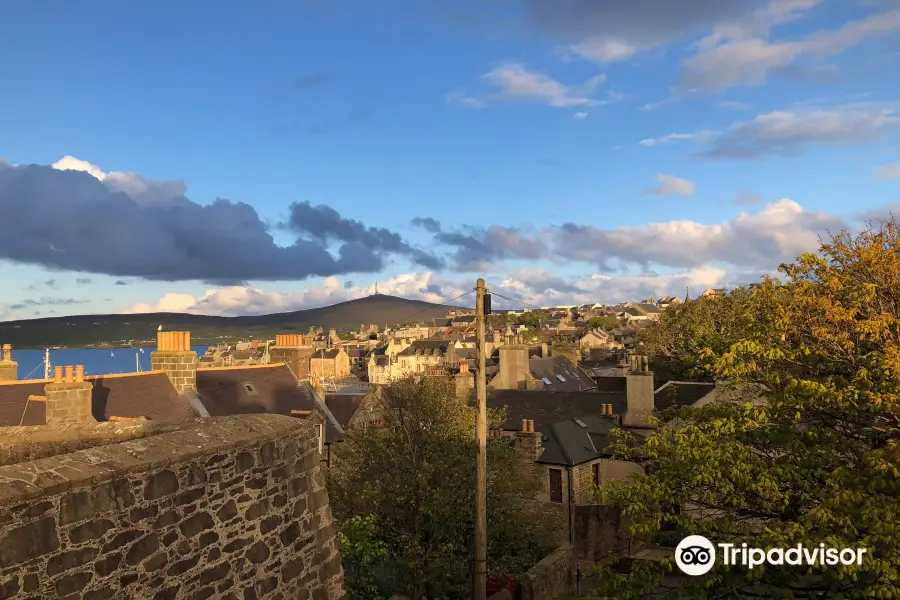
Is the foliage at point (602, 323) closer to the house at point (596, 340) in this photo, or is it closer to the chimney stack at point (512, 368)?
the house at point (596, 340)

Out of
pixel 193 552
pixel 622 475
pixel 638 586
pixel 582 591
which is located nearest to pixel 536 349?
pixel 622 475

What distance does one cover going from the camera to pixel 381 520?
18.4 meters

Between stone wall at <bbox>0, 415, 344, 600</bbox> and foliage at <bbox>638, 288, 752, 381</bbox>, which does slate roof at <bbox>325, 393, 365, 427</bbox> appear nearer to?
stone wall at <bbox>0, 415, 344, 600</bbox>

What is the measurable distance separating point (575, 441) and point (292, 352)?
15.3 m

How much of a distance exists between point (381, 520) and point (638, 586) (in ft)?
29.9

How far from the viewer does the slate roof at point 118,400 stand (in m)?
20.5

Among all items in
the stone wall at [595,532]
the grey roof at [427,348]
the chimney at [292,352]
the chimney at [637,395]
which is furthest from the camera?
the grey roof at [427,348]

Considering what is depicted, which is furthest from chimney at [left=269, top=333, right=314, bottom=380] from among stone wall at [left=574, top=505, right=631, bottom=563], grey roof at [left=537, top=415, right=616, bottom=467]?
stone wall at [left=574, top=505, right=631, bottom=563]

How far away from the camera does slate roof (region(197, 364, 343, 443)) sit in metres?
24.7

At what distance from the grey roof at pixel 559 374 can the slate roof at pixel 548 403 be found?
12.3 m

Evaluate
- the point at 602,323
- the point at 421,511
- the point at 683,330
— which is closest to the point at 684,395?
the point at 421,511

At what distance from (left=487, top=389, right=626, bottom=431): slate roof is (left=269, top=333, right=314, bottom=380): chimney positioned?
10455 millimetres

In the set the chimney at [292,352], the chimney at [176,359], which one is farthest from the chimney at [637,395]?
the chimney at [176,359]

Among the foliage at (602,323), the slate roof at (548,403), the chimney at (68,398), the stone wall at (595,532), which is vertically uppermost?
the foliage at (602,323)
